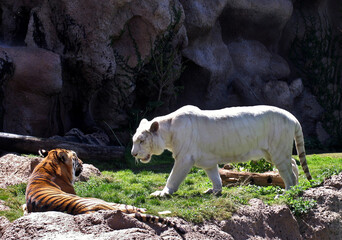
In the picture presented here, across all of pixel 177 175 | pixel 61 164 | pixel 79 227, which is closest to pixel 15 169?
pixel 61 164

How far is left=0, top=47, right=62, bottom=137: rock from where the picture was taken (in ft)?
40.7

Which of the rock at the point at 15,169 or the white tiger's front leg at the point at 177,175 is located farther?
the rock at the point at 15,169

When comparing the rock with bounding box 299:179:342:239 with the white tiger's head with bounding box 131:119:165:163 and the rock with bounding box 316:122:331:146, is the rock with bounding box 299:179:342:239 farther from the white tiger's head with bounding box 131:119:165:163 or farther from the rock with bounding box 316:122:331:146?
the rock with bounding box 316:122:331:146

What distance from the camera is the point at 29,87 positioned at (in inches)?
496

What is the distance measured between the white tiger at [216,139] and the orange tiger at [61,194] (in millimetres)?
1205

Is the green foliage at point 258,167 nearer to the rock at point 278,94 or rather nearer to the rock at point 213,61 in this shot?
the rock at point 213,61

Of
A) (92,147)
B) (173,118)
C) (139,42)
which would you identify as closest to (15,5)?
(139,42)

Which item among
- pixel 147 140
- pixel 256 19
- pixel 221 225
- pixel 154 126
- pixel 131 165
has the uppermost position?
pixel 256 19

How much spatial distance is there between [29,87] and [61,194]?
719 cm

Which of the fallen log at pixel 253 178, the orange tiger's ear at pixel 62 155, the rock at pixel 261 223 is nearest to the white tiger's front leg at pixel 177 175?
the rock at pixel 261 223

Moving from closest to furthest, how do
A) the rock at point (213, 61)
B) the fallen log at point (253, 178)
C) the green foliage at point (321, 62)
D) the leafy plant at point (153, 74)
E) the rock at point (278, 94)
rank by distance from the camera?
the fallen log at point (253, 178), the leafy plant at point (153, 74), the rock at point (213, 61), the rock at point (278, 94), the green foliage at point (321, 62)

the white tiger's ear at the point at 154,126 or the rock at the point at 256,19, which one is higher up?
the rock at the point at 256,19

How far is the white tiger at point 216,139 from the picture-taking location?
25.1 ft

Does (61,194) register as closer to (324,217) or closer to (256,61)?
(324,217)
